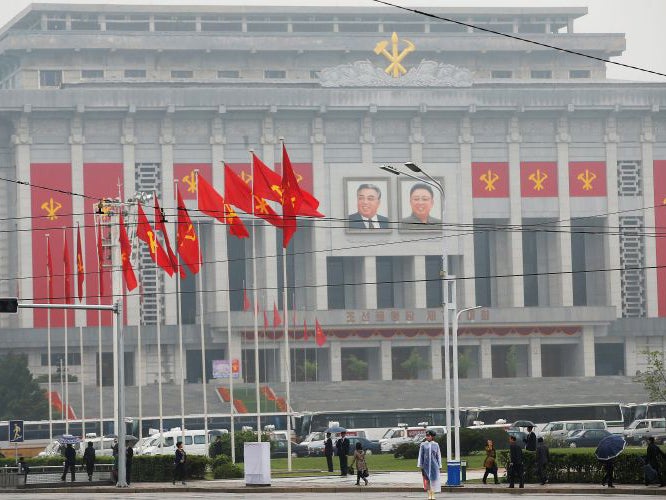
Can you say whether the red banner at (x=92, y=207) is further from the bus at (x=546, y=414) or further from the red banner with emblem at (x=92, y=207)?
the bus at (x=546, y=414)

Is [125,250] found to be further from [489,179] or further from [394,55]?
[394,55]

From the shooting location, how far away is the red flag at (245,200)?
2384 inches

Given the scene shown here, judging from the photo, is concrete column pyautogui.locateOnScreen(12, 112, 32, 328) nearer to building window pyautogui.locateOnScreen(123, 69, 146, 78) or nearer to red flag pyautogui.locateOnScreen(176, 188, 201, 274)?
building window pyautogui.locateOnScreen(123, 69, 146, 78)

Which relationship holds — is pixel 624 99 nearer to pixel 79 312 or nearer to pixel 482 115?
pixel 482 115

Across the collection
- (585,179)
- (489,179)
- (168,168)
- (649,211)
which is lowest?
(649,211)

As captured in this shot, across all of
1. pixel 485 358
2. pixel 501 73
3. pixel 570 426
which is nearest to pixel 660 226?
pixel 485 358

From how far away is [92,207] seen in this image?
122m

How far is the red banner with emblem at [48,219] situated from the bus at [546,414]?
36.2 meters

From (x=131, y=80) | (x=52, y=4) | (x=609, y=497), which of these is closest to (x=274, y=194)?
(x=609, y=497)

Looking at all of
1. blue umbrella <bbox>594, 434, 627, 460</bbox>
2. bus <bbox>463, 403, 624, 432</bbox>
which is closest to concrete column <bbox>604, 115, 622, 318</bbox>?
bus <bbox>463, 403, 624, 432</bbox>

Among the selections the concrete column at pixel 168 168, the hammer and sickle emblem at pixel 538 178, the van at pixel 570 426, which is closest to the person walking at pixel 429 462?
the van at pixel 570 426

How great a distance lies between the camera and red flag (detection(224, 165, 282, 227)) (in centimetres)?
6056

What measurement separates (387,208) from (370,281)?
6.38 metres

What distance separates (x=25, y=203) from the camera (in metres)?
120
